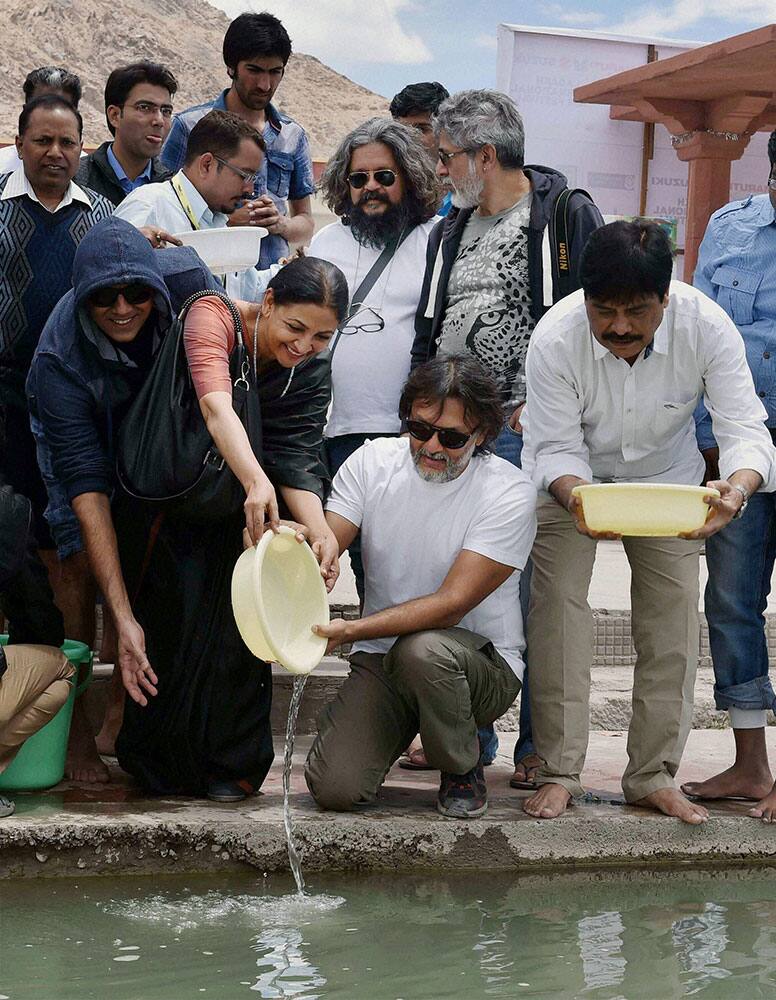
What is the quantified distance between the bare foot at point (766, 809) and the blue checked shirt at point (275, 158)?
260 centimetres

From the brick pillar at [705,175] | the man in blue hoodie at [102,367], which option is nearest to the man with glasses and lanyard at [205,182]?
the man in blue hoodie at [102,367]

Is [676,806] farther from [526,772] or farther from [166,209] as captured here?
[166,209]

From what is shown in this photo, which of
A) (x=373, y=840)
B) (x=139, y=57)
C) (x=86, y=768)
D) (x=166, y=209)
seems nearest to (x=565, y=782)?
(x=373, y=840)

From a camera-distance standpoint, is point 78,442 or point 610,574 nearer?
point 78,442

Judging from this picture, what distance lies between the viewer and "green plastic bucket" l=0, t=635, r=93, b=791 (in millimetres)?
4098

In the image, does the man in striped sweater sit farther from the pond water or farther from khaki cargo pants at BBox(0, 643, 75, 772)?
the pond water

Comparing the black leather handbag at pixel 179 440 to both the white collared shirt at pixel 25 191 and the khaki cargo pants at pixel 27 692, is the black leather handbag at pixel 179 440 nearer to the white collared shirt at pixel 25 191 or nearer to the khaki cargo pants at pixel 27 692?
the khaki cargo pants at pixel 27 692

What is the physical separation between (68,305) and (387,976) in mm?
2050

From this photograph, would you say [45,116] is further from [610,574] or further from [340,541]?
[610,574]

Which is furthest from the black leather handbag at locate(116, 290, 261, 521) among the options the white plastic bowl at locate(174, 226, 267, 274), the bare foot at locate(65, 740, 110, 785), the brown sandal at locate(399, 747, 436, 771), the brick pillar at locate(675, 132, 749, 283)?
the brick pillar at locate(675, 132, 749, 283)

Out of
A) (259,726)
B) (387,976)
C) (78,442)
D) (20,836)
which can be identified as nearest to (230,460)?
(78,442)

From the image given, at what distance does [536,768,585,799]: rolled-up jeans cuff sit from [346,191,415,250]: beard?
72.4 inches

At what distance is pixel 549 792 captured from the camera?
421cm

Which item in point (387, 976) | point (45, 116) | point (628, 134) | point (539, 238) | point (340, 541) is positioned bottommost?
point (387, 976)
